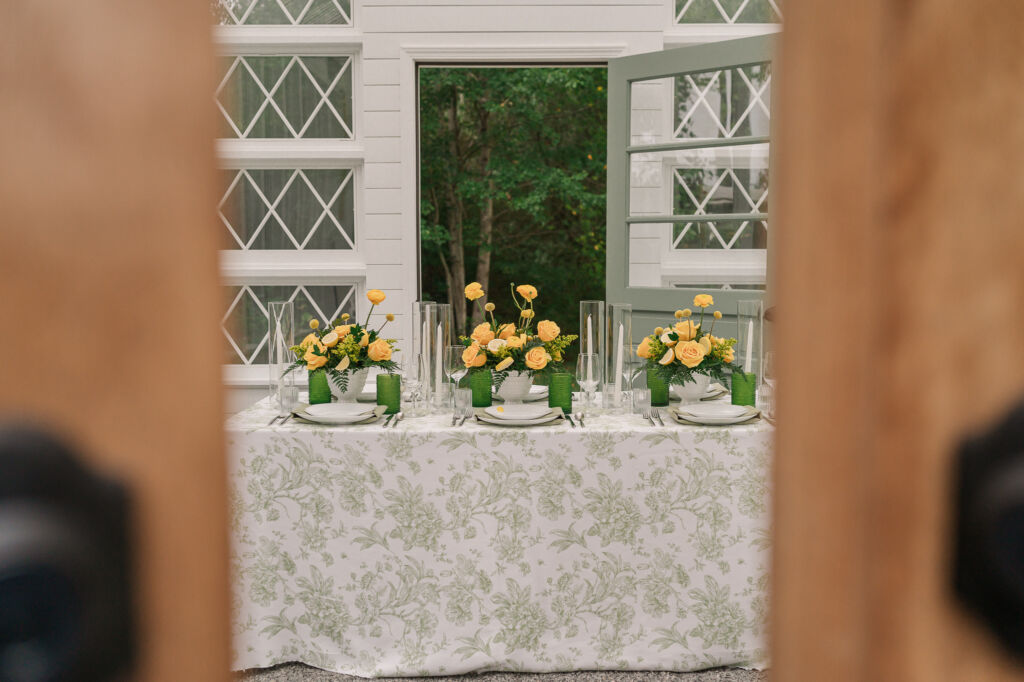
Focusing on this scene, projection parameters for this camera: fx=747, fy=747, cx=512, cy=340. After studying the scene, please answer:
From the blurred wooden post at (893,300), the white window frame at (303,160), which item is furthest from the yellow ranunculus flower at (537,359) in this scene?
the white window frame at (303,160)

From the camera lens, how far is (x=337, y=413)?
195 centimetres

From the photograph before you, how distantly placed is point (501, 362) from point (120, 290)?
189 centimetres

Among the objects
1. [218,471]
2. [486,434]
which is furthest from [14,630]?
[486,434]

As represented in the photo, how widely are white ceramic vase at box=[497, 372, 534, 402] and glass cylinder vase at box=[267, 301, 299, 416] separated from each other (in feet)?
1.98

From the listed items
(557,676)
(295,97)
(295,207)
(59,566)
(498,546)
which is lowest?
(557,676)

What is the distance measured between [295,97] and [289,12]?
407 mm

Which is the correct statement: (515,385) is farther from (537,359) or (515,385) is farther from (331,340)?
(331,340)

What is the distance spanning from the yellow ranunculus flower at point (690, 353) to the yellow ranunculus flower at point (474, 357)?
1.74 feet

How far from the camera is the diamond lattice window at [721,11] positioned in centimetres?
372

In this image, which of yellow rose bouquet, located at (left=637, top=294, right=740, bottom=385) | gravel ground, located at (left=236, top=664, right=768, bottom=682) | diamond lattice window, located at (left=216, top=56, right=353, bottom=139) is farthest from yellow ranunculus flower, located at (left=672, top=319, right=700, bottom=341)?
diamond lattice window, located at (left=216, top=56, right=353, bottom=139)

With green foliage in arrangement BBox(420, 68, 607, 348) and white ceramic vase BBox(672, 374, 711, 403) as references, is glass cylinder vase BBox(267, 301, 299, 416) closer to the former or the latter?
white ceramic vase BBox(672, 374, 711, 403)

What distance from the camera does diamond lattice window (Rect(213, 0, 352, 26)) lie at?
3670 mm

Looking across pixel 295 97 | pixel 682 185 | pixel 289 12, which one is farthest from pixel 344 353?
pixel 289 12

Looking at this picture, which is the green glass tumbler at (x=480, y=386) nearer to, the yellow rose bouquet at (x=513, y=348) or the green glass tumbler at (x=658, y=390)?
the yellow rose bouquet at (x=513, y=348)
